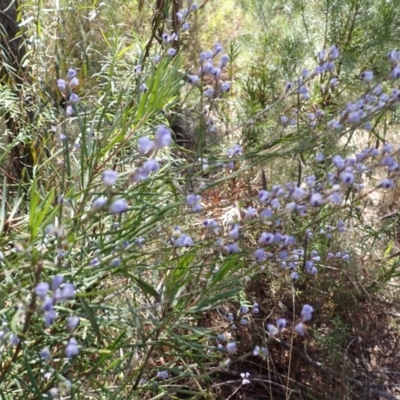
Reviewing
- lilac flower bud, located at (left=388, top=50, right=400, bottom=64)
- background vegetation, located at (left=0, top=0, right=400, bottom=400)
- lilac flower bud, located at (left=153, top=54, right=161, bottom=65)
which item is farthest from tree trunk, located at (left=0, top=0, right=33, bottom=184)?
lilac flower bud, located at (left=388, top=50, right=400, bottom=64)

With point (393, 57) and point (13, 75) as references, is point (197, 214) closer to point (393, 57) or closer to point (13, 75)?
point (13, 75)

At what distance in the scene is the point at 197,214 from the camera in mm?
1866

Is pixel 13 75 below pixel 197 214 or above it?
above

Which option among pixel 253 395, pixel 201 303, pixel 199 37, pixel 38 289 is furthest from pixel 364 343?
pixel 199 37

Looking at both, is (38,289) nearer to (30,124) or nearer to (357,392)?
(30,124)

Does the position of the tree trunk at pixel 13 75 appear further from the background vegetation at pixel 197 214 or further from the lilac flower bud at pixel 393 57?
the lilac flower bud at pixel 393 57

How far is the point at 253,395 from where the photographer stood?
2104 millimetres

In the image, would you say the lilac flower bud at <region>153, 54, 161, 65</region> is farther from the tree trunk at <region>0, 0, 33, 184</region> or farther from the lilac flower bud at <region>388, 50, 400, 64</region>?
the tree trunk at <region>0, 0, 33, 184</region>

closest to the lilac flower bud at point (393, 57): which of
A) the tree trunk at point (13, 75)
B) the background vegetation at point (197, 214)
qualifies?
the background vegetation at point (197, 214)

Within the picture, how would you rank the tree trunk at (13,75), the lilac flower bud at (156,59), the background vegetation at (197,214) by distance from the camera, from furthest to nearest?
the tree trunk at (13,75), the lilac flower bud at (156,59), the background vegetation at (197,214)

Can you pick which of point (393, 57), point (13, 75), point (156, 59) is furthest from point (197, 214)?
point (393, 57)

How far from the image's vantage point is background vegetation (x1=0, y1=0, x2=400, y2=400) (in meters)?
1.03

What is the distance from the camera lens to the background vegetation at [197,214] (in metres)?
1.03

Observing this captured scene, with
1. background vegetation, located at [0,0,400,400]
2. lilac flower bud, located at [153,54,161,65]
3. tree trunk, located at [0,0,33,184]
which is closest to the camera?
background vegetation, located at [0,0,400,400]
